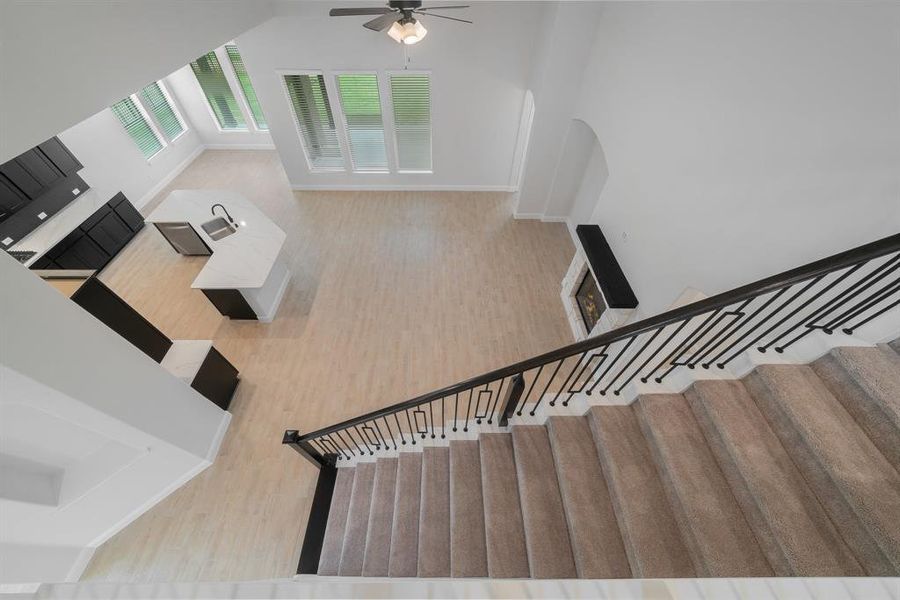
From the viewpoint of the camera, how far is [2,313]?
1.42 meters

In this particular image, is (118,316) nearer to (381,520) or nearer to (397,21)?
(381,520)

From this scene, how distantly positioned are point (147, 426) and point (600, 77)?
556 centimetres

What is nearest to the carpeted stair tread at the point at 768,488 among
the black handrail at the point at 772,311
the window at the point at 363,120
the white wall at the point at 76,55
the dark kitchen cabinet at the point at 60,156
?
the black handrail at the point at 772,311

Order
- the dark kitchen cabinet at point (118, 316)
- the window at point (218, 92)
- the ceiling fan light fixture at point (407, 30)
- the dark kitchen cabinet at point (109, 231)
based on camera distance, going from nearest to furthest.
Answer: the dark kitchen cabinet at point (118, 316) < the ceiling fan light fixture at point (407, 30) < the dark kitchen cabinet at point (109, 231) < the window at point (218, 92)

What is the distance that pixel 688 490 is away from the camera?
5.98 feet

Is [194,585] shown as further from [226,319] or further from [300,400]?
[226,319]

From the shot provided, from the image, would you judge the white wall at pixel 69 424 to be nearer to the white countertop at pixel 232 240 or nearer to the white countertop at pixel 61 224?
the white countertop at pixel 232 240

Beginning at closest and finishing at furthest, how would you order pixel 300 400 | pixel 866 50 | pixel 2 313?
pixel 2 313 → pixel 866 50 → pixel 300 400

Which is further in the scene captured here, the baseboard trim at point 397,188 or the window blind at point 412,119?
the baseboard trim at point 397,188

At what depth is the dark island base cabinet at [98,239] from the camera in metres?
4.64

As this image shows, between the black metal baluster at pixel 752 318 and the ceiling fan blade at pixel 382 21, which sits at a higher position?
the ceiling fan blade at pixel 382 21

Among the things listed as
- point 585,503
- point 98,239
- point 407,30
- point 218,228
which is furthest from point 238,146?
point 585,503

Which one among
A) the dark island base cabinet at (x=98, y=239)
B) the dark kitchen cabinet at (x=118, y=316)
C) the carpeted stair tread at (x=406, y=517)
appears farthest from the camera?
the dark island base cabinet at (x=98, y=239)

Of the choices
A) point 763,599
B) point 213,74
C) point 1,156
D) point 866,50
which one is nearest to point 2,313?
point 1,156
